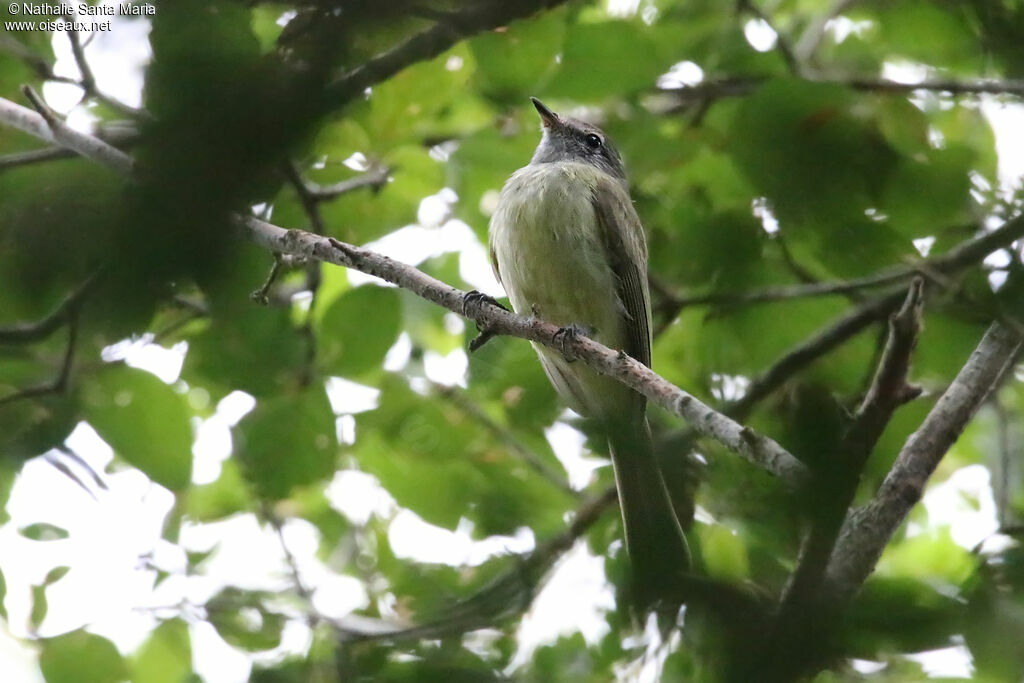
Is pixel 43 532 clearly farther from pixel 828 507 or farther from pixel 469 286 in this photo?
pixel 828 507

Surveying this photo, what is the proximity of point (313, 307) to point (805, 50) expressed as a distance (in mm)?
3141

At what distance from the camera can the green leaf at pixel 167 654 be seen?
4512 millimetres

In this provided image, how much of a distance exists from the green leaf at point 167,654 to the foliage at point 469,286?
15 millimetres

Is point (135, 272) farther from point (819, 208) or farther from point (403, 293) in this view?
point (403, 293)

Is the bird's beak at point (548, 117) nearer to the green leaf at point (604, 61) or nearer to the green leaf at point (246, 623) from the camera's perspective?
the green leaf at point (604, 61)

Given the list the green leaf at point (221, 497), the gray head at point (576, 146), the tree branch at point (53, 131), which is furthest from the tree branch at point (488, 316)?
the green leaf at point (221, 497)

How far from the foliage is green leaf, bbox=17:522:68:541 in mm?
14

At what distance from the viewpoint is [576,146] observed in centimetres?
606

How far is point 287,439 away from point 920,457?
8.39ft

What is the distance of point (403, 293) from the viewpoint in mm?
4617

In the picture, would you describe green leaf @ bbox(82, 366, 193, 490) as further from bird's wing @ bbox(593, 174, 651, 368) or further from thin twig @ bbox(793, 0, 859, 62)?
thin twig @ bbox(793, 0, 859, 62)

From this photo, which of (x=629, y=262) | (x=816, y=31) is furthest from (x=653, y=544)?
(x=816, y=31)

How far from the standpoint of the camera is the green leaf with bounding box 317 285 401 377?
4.37 meters

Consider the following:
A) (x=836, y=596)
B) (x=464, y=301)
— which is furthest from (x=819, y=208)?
(x=836, y=596)
